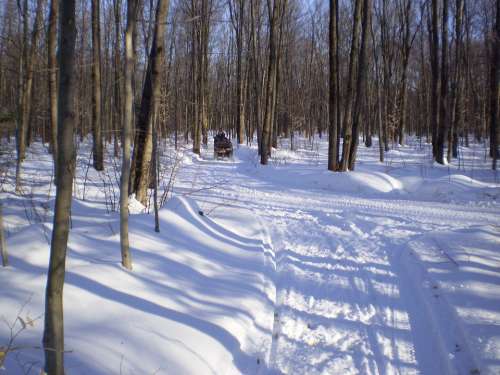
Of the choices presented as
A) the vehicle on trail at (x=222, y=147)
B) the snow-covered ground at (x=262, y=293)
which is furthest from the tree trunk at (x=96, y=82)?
the vehicle on trail at (x=222, y=147)

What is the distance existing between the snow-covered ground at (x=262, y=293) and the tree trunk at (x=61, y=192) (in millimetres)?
537

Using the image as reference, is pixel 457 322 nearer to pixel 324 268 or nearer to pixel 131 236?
pixel 324 268

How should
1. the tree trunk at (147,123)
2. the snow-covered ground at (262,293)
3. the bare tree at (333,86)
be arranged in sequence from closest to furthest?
the snow-covered ground at (262,293), the tree trunk at (147,123), the bare tree at (333,86)

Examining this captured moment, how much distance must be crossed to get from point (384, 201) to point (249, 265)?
608 cm

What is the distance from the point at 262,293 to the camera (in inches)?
169

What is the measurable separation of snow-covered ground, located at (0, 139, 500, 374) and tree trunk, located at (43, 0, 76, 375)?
54 cm

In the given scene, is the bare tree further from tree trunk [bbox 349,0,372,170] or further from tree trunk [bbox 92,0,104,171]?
tree trunk [bbox 92,0,104,171]

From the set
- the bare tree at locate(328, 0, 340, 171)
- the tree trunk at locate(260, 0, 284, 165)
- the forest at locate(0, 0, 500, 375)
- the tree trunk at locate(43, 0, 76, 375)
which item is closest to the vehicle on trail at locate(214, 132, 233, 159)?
the tree trunk at locate(260, 0, 284, 165)

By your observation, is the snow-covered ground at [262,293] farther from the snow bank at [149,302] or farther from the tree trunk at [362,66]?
the tree trunk at [362,66]

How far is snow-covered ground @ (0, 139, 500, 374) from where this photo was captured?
9.55 ft

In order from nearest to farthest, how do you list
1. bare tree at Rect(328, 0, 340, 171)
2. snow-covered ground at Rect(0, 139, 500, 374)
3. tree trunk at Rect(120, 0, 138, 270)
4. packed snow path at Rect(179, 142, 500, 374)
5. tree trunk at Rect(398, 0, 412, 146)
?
snow-covered ground at Rect(0, 139, 500, 374) → packed snow path at Rect(179, 142, 500, 374) → tree trunk at Rect(120, 0, 138, 270) → bare tree at Rect(328, 0, 340, 171) → tree trunk at Rect(398, 0, 412, 146)

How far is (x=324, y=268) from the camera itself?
16.9 feet

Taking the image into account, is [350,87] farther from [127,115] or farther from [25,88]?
[25,88]

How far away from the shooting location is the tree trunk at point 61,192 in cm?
199
